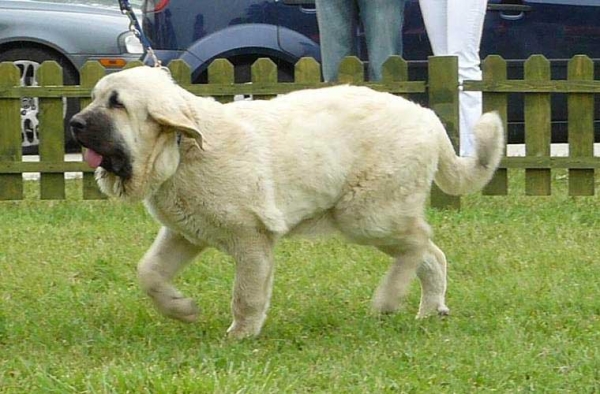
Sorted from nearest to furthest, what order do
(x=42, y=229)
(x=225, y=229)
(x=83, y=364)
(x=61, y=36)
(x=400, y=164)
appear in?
1. (x=83, y=364)
2. (x=225, y=229)
3. (x=400, y=164)
4. (x=42, y=229)
5. (x=61, y=36)

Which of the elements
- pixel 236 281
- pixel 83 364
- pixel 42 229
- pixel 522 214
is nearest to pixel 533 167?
pixel 522 214

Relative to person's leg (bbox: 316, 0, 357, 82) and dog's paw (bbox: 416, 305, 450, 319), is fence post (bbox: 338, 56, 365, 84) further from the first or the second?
dog's paw (bbox: 416, 305, 450, 319)

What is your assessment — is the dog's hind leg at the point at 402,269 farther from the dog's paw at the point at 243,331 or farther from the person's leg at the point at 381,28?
the person's leg at the point at 381,28

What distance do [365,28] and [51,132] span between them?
211 cm

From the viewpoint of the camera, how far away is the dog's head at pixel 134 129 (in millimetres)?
4688

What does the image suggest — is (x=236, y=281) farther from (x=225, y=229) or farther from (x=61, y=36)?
(x=61, y=36)

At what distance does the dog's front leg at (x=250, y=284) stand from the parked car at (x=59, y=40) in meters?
5.70

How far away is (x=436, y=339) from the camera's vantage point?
4.91 m

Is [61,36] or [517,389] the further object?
[61,36]

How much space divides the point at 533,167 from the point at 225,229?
3863 mm

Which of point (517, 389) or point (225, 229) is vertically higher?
point (225, 229)

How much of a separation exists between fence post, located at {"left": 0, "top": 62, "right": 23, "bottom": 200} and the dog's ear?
146 inches

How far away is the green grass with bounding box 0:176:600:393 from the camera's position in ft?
14.3

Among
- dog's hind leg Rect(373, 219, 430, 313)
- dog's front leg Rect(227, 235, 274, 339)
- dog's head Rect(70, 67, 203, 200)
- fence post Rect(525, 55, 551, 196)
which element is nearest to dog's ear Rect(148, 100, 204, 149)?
dog's head Rect(70, 67, 203, 200)
